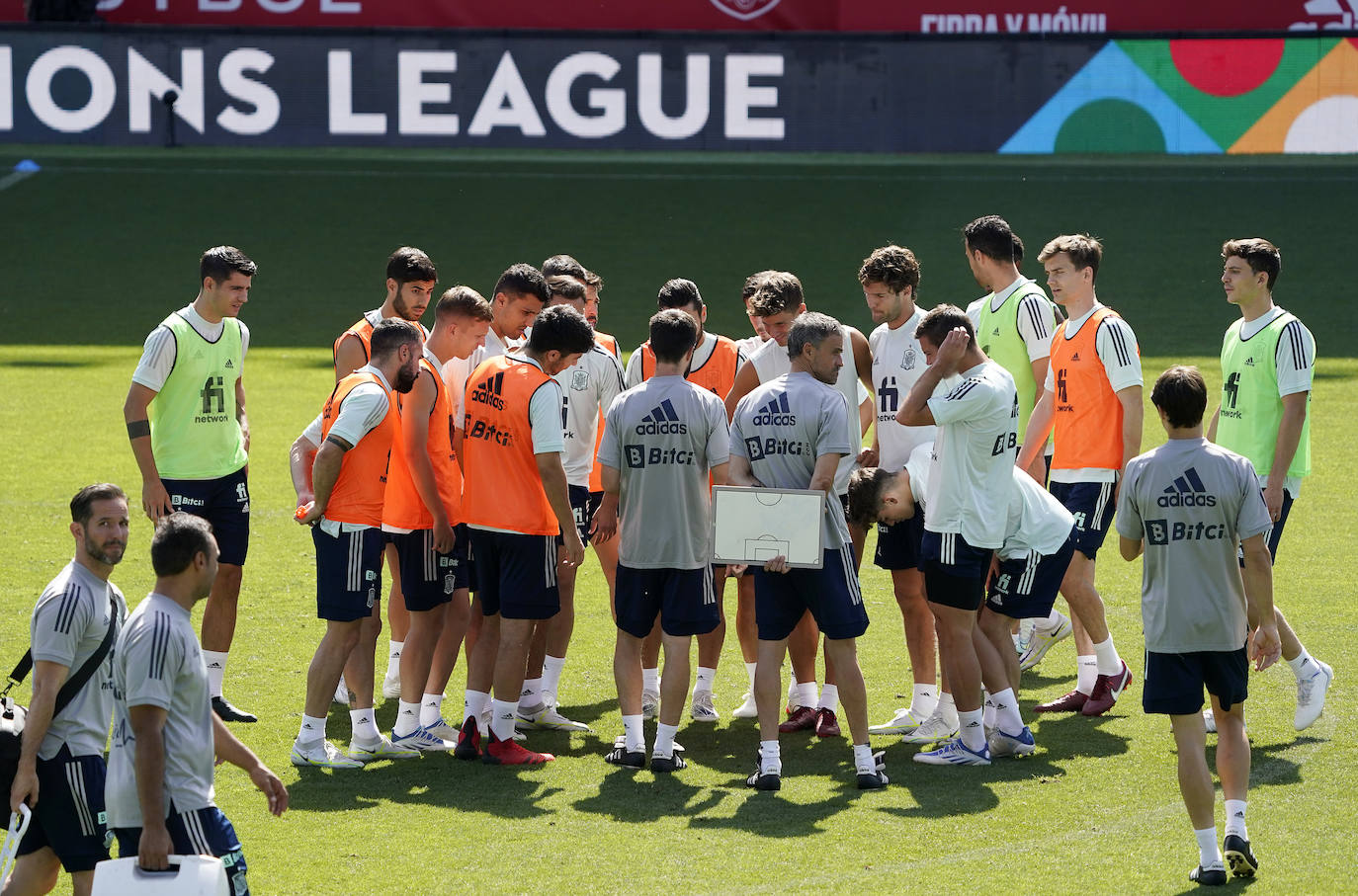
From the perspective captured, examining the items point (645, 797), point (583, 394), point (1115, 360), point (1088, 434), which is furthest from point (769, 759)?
point (1115, 360)

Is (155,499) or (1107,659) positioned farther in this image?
(1107,659)

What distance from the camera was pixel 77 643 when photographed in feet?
16.4

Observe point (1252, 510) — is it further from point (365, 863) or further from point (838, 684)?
point (365, 863)

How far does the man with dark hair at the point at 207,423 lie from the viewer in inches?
308

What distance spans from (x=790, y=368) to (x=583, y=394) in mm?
1154

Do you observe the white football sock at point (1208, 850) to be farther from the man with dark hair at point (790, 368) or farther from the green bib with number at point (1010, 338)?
→ the green bib with number at point (1010, 338)

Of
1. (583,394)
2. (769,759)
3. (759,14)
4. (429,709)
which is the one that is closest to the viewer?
(769,759)

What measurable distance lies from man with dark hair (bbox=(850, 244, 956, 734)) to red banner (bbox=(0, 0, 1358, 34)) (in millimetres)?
17452

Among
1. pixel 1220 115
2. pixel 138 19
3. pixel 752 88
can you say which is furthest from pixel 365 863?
pixel 138 19

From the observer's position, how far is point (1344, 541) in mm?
11008

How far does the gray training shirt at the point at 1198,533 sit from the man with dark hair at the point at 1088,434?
2094mm

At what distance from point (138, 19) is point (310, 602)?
60.6 feet

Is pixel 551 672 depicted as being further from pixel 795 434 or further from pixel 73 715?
pixel 73 715

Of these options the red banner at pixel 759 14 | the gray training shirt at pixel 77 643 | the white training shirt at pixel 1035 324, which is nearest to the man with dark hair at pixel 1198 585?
the white training shirt at pixel 1035 324
